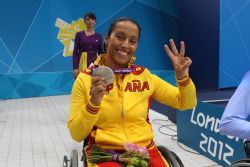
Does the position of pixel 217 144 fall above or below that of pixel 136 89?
below

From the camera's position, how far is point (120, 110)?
1732 millimetres

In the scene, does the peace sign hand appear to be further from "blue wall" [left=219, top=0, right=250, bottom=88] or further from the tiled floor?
"blue wall" [left=219, top=0, right=250, bottom=88]

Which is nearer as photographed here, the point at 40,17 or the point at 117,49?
the point at 117,49

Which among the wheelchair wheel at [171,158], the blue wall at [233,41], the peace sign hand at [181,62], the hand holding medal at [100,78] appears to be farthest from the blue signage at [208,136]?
Answer: the blue wall at [233,41]

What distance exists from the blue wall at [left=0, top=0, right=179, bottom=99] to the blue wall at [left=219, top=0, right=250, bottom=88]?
209 cm

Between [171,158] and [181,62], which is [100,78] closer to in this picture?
[181,62]

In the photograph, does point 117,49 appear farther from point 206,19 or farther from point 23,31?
point 206,19

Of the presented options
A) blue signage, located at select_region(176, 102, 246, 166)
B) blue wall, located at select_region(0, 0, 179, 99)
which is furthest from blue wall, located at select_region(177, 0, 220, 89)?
blue signage, located at select_region(176, 102, 246, 166)

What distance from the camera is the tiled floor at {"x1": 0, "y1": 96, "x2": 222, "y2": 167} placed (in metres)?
3.39

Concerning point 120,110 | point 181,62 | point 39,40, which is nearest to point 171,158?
point 120,110

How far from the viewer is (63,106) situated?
6465mm

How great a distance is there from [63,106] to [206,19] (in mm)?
4073

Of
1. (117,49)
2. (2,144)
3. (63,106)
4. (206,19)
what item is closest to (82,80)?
(117,49)

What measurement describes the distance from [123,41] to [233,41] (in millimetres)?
6746
